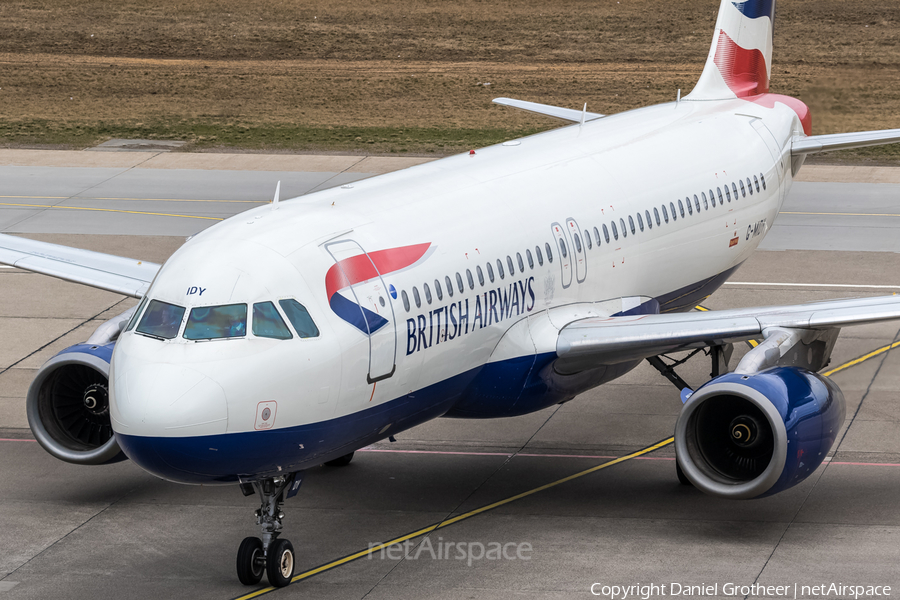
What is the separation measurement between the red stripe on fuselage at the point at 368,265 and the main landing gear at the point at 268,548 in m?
2.45

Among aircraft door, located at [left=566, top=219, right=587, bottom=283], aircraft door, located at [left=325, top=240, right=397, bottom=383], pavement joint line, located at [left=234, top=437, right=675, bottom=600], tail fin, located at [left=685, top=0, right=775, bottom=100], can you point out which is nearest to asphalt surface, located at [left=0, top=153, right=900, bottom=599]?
pavement joint line, located at [left=234, top=437, right=675, bottom=600]

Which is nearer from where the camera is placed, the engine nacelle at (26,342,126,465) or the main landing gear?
the main landing gear

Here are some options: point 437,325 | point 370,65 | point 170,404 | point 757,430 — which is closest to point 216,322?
point 170,404

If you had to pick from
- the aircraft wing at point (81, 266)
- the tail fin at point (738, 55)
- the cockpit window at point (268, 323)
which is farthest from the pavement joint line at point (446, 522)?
the tail fin at point (738, 55)

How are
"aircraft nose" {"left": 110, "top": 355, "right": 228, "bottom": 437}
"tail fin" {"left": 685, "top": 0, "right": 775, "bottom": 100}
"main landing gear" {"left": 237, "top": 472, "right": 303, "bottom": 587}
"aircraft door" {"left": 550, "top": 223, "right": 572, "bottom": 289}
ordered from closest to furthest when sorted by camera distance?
1. "aircraft nose" {"left": 110, "top": 355, "right": 228, "bottom": 437}
2. "main landing gear" {"left": 237, "top": 472, "right": 303, "bottom": 587}
3. "aircraft door" {"left": 550, "top": 223, "right": 572, "bottom": 289}
4. "tail fin" {"left": 685, "top": 0, "right": 775, "bottom": 100}

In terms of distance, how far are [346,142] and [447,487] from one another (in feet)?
97.1

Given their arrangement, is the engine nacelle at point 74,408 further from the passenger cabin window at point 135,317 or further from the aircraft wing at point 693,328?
the aircraft wing at point 693,328

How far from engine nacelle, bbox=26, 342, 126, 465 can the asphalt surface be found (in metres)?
0.78

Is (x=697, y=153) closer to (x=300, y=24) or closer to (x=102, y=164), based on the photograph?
(x=102, y=164)

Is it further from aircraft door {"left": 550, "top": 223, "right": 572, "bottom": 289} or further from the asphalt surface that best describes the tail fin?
aircraft door {"left": 550, "top": 223, "right": 572, "bottom": 289}

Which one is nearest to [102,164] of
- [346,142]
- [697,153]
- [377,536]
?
[346,142]

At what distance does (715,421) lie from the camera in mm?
16828

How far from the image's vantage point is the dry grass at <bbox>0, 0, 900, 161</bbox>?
49.7 meters

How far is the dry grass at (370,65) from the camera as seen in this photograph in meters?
49.7
